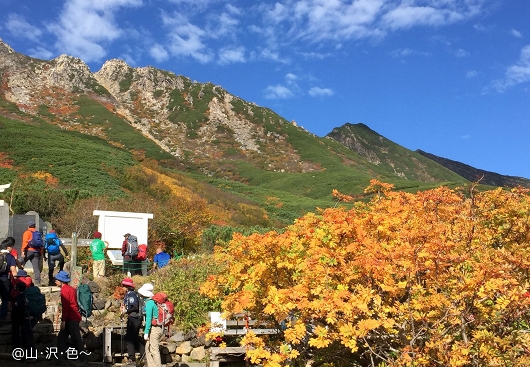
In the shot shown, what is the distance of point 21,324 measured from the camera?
6.87m

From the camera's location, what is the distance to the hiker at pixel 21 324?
680 cm

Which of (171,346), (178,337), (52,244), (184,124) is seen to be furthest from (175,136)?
(171,346)

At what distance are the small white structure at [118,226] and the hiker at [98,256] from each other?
1.26 m

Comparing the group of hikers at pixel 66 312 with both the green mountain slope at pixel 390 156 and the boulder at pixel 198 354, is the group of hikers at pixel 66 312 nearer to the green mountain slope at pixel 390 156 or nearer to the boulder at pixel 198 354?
the boulder at pixel 198 354

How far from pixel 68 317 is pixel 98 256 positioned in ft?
14.4

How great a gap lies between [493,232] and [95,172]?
28.8 metres

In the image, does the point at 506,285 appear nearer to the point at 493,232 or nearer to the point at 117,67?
the point at 493,232

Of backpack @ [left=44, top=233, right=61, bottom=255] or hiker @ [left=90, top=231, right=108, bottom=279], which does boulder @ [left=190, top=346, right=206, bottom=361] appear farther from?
backpack @ [left=44, top=233, right=61, bottom=255]

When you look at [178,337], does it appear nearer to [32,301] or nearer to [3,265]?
[32,301]

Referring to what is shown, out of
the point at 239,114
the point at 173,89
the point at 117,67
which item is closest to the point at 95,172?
the point at 239,114

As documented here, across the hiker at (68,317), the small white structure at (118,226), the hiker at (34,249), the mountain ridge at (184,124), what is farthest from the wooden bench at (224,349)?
the mountain ridge at (184,124)

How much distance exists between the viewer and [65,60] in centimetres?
8988

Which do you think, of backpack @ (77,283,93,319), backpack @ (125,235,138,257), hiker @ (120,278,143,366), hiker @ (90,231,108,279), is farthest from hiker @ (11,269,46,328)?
backpack @ (125,235,138,257)

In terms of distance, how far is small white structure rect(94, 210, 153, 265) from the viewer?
12703mm
